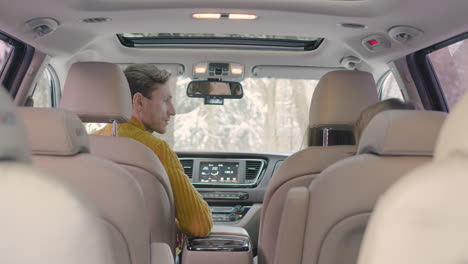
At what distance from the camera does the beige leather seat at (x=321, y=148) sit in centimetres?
337

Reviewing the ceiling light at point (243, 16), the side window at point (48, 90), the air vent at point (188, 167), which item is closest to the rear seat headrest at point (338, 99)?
the ceiling light at point (243, 16)

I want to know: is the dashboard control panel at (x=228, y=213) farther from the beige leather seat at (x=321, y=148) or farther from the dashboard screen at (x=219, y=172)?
the beige leather seat at (x=321, y=148)

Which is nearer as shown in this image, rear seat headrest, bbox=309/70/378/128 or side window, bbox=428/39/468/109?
rear seat headrest, bbox=309/70/378/128

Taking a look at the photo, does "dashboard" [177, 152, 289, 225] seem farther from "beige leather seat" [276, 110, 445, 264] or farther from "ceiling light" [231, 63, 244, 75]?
"beige leather seat" [276, 110, 445, 264]

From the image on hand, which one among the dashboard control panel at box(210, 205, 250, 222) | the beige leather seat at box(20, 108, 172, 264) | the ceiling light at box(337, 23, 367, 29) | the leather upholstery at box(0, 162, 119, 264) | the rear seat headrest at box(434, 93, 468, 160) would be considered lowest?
the dashboard control panel at box(210, 205, 250, 222)

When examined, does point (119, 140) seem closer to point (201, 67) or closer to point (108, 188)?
point (108, 188)

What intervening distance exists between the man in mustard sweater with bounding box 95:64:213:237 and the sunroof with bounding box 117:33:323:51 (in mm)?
1206

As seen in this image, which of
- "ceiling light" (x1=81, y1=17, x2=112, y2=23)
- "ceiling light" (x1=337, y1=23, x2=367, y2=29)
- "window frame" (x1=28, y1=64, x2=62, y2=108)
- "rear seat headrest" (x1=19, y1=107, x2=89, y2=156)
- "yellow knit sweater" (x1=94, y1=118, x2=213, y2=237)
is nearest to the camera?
"rear seat headrest" (x1=19, y1=107, x2=89, y2=156)

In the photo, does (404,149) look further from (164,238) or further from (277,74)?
(277,74)

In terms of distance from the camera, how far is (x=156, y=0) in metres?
3.72

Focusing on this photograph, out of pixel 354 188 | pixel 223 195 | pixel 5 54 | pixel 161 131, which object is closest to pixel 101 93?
pixel 161 131

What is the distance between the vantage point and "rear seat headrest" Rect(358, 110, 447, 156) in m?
2.16

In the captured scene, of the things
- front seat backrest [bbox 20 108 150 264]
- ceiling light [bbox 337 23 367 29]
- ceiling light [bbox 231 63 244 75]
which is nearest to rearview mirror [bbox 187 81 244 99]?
ceiling light [bbox 231 63 244 75]

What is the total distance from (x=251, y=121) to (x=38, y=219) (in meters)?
9.21
